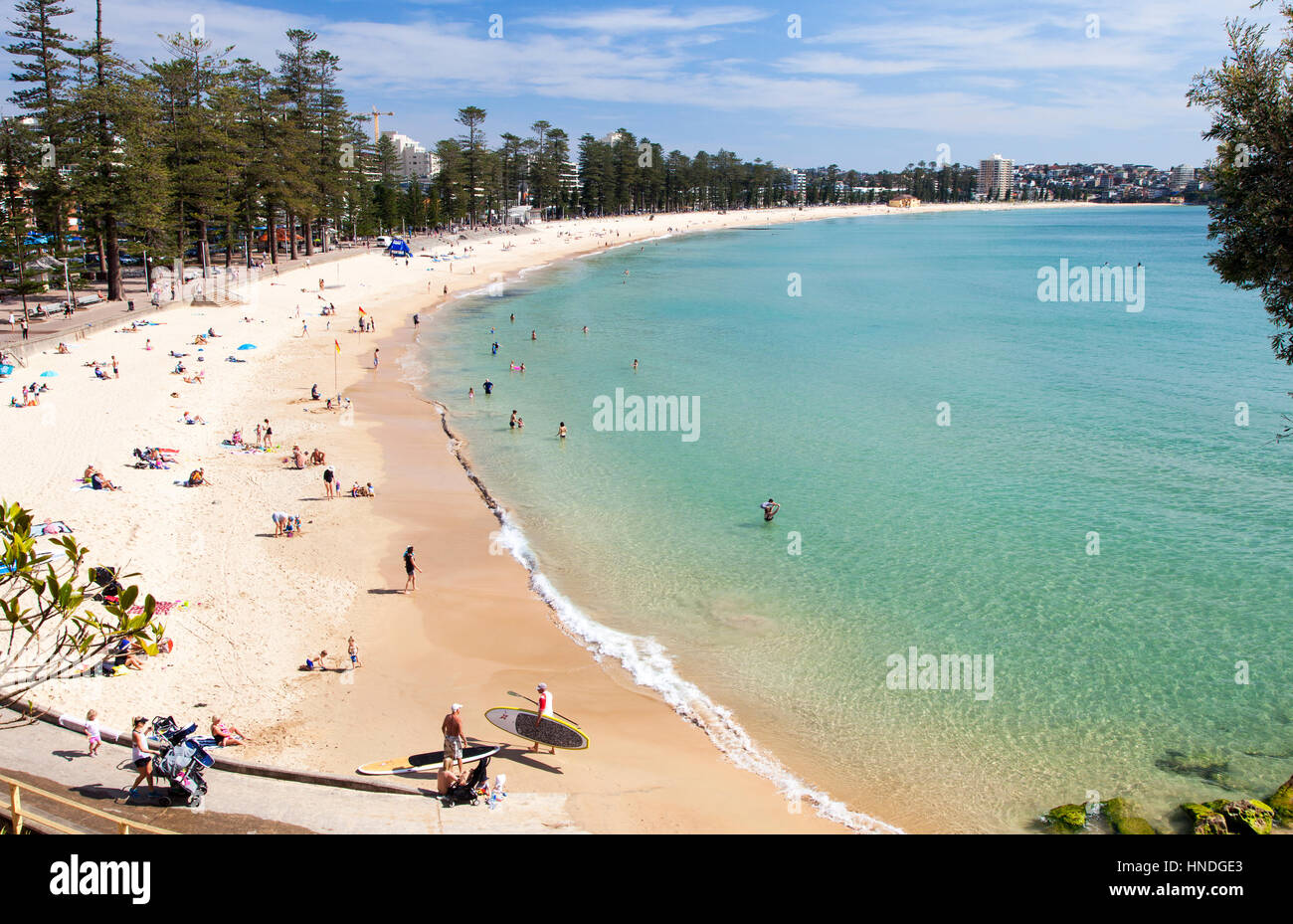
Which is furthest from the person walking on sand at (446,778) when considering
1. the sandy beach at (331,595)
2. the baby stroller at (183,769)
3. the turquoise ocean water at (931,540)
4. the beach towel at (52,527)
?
the beach towel at (52,527)

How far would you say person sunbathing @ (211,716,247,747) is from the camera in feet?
43.0

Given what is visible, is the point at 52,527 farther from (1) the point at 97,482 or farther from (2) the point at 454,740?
(2) the point at 454,740

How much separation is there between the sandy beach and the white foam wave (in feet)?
0.70

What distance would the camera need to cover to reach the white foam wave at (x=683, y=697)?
43.7 feet

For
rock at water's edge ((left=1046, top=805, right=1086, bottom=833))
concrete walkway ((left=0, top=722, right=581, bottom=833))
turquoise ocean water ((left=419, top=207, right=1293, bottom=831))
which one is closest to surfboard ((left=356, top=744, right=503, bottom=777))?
concrete walkway ((left=0, top=722, right=581, bottom=833))

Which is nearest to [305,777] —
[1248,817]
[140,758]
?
[140,758]

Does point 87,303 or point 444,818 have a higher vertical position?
point 87,303

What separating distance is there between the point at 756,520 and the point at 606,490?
17.4 feet

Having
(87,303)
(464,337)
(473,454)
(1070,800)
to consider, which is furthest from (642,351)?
(1070,800)

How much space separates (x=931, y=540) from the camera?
80.0 feet

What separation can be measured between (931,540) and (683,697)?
11338 millimetres

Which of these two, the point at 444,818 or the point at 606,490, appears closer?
the point at 444,818
